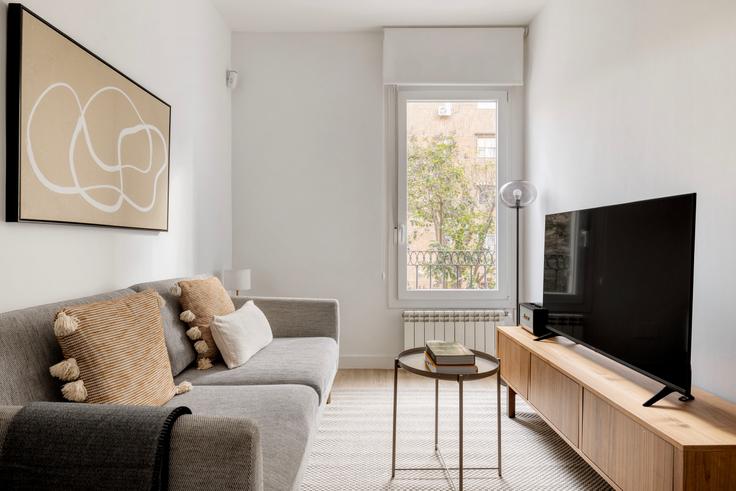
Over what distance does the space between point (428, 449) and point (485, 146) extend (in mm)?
2623

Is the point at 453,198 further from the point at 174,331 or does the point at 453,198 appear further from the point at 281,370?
the point at 174,331

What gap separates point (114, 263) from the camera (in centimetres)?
221

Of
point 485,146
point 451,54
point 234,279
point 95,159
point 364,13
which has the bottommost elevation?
point 234,279

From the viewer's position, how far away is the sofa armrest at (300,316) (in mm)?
3051

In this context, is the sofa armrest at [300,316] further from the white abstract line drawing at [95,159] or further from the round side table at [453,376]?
the white abstract line drawing at [95,159]

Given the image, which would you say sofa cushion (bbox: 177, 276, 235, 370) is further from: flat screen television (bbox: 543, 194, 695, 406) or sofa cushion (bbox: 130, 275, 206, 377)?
flat screen television (bbox: 543, 194, 695, 406)

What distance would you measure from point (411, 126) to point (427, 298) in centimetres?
149

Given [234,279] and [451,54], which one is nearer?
[234,279]

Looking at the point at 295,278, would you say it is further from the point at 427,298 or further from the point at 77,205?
the point at 77,205

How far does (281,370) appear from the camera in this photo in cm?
225

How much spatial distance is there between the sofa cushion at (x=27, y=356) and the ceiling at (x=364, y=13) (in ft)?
9.48

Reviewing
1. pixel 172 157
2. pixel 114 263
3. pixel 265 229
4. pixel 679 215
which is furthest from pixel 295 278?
pixel 679 215

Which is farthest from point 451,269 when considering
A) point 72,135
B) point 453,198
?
point 72,135

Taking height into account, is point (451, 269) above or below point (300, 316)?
above
